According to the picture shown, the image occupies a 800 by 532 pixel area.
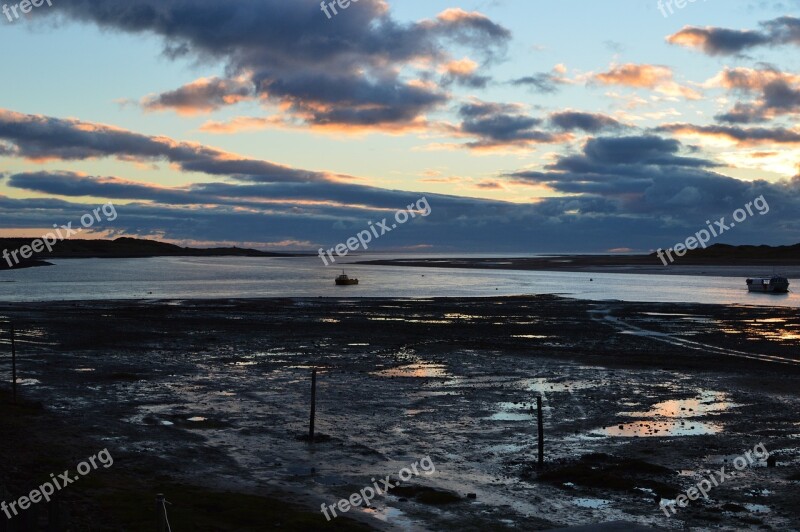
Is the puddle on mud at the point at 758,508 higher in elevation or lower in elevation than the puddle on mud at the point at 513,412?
higher

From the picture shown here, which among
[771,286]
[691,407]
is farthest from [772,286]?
[691,407]

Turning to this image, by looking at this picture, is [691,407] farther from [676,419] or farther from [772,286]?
[772,286]

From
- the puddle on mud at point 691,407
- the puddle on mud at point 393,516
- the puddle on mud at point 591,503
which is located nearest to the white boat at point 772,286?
the puddle on mud at point 691,407

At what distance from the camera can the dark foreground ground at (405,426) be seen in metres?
16.0

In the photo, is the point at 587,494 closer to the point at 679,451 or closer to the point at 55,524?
the point at 679,451

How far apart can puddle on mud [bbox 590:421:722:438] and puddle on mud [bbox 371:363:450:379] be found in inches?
443

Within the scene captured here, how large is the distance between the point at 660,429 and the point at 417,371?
14.0m

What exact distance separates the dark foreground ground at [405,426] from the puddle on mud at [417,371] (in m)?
0.25

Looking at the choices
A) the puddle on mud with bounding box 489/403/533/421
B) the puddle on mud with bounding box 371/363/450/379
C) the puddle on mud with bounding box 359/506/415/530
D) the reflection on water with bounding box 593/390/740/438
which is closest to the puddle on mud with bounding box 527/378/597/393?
the puddle on mud with bounding box 489/403/533/421

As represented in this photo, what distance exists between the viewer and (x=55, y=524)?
35.5 feet

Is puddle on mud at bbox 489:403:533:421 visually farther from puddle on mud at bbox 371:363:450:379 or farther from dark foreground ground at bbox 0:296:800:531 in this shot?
puddle on mud at bbox 371:363:450:379

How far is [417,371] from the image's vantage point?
116 feet

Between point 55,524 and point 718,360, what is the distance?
118 feet

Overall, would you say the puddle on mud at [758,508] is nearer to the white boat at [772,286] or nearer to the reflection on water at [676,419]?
the reflection on water at [676,419]
